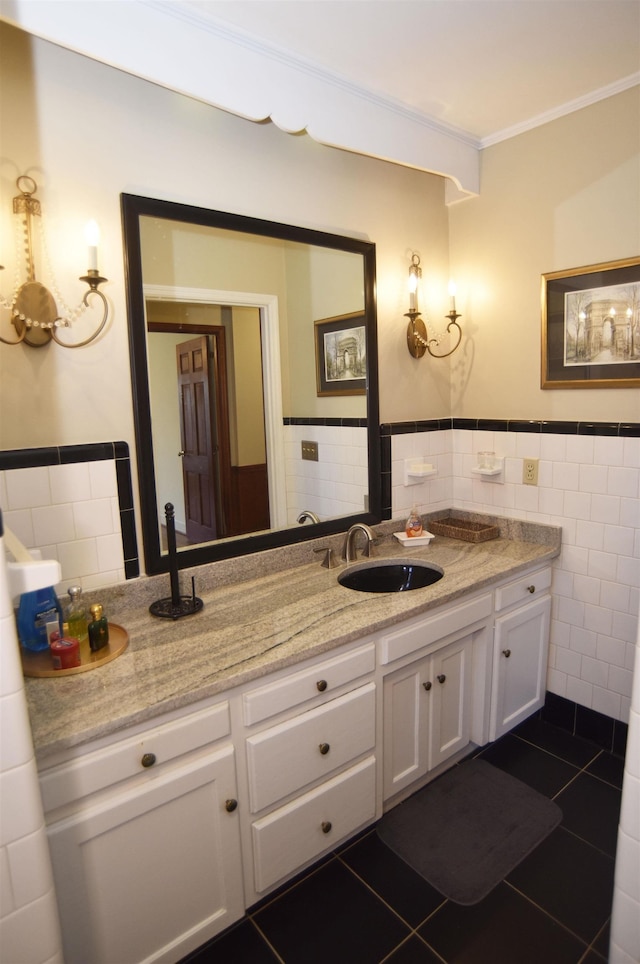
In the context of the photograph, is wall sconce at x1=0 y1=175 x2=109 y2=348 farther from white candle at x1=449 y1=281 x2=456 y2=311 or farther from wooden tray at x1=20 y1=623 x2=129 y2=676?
white candle at x1=449 y1=281 x2=456 y2=311

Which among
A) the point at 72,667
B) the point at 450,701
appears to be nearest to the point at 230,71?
the point at 72,667

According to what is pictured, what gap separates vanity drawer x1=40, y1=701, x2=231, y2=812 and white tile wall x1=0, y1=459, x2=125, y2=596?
56cm

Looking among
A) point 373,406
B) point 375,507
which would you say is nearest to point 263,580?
point 375,507

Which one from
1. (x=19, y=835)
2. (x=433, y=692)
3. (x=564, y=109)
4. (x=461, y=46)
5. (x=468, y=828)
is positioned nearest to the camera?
(x=19, y=835)

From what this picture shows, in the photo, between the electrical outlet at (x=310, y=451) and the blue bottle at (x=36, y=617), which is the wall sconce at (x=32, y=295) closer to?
the blue bottle at (x=36, y=617)

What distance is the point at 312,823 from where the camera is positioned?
5.27 ft

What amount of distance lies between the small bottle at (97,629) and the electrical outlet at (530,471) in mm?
1794

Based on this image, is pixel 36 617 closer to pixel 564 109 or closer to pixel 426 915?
pixel 426 915

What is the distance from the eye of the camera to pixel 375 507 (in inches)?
94.6

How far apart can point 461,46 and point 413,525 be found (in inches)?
66.8

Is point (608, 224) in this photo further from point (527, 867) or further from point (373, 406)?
point (527, 867)

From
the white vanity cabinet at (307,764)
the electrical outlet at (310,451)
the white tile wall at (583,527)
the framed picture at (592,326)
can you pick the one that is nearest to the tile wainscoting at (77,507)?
the white vanity cabinet at (307,764)

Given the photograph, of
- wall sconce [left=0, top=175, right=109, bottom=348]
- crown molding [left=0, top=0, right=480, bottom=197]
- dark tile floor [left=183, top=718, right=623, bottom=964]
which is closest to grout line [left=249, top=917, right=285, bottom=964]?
dark tile floor [left=183, top=718, right=623, bottom=964]

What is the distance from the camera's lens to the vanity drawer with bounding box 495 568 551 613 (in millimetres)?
2137
